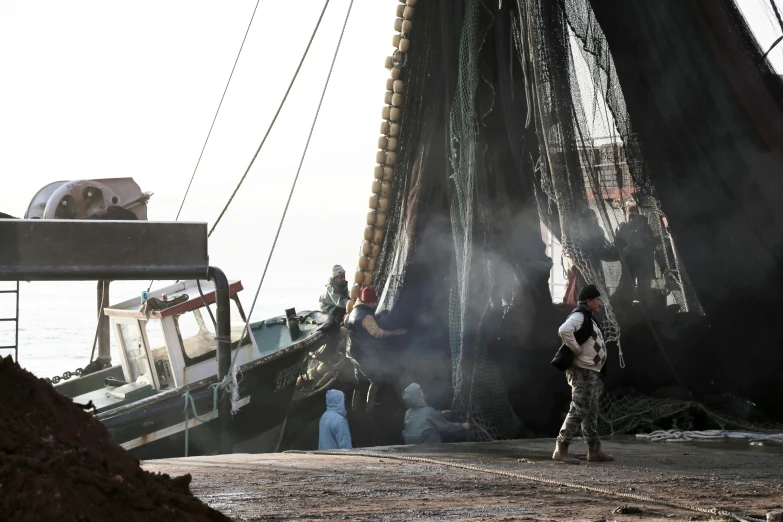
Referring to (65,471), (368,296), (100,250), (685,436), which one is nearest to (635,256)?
(685,436)

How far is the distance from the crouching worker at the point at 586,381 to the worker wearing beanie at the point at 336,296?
5.04m

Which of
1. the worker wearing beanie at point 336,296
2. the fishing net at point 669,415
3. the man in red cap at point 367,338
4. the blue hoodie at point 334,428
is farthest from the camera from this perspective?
the worker wearing beanie at point 336,296

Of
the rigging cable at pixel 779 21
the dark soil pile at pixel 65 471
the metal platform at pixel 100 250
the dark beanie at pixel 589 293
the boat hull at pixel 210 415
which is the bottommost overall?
the dark soil pile at pixel 65 471

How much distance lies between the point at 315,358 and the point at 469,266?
11.0 feet

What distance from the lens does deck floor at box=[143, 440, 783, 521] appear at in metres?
4.85

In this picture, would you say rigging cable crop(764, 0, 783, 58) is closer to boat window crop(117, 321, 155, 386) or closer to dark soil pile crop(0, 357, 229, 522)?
dark soil pile crop(0, 357, 229, 522)

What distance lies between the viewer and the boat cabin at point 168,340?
11.7m

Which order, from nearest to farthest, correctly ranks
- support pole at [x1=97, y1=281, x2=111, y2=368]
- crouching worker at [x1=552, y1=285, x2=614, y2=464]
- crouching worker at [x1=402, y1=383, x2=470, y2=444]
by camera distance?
crouching worker at [x1=552, y1=285, x2=614, y2=464], crouching worker at [x1=402, y1=383, x2=470, y2=444], support pole at [x1=97, y1=281, x2=111, y2=368]

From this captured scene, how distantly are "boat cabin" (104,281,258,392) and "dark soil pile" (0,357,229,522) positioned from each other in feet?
25.8

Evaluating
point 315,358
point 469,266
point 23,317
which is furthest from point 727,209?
point 23,317

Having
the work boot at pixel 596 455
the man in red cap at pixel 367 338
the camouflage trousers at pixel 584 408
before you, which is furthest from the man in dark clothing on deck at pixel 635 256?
the man in red cap at pixel 367 338

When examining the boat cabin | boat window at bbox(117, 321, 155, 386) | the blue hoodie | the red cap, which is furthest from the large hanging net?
boat window at bbox(117, 321, 155, 386)

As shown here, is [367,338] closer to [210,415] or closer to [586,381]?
[210,415]

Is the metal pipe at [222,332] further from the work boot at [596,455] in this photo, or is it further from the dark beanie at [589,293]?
the work boot at [596,455]
